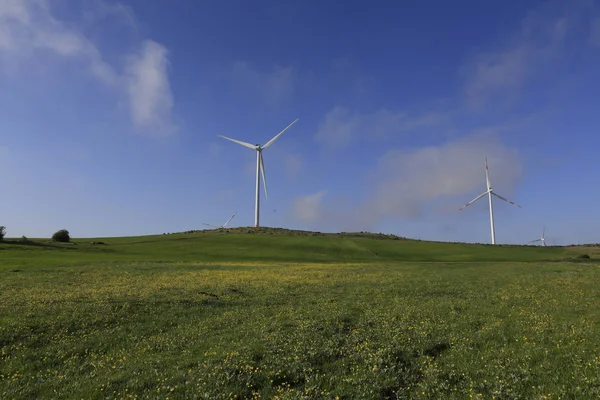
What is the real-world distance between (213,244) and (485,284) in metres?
87.5

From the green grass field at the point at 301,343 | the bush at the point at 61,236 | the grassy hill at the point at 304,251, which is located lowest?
the green grass field at the point at 301,343

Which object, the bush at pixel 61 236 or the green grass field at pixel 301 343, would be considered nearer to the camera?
the green grass field at pixel 301 343

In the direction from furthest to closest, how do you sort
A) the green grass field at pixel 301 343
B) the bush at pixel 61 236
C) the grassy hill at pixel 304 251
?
the bush at pixel 61 236, the grassy hill at pixel 304 251, the green grass field at pixel 301 343

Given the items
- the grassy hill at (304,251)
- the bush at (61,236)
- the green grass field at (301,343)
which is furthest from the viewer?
the bush at (61,236)

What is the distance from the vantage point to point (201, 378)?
11.6 m

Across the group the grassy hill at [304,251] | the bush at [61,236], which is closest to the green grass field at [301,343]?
the grassy hill at [304,251]

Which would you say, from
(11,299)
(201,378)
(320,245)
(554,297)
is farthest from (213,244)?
(201,378)

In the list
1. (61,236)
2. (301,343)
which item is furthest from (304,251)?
(301,343)

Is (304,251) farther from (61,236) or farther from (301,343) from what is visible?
(301,343)

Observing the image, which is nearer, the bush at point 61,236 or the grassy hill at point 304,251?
the grassy hill at point 304,251

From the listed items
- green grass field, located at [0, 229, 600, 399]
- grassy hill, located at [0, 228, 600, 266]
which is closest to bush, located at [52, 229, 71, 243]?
grassy hill, located at [0, 228, 600, 266]

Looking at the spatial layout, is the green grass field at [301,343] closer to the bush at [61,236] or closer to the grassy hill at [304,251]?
the grassy hill at [304,251]

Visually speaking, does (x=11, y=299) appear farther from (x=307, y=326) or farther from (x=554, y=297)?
(x=554, y=297)

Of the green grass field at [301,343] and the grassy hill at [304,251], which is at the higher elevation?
the grassy hill at [304,251]
